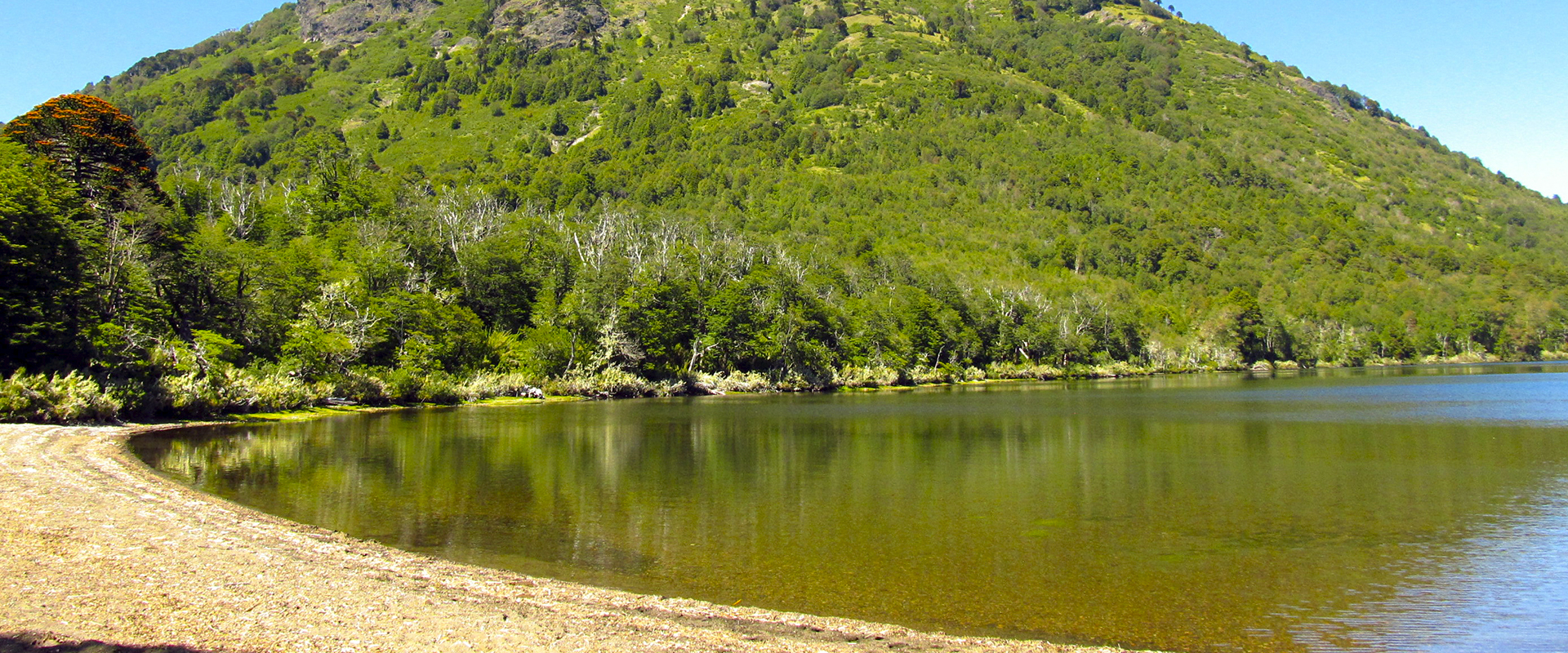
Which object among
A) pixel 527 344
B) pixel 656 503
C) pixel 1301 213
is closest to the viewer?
pixel 656 503

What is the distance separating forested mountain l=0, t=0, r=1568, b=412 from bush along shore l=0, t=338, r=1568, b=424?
28cm

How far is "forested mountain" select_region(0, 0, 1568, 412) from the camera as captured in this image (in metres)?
49.0

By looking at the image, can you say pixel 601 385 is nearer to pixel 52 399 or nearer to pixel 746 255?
pixel 746 255

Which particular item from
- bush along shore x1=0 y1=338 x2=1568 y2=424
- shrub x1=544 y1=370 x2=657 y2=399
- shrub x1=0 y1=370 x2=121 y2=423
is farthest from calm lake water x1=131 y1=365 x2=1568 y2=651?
shrub x1=544 y1=370 x2=657 y2=399

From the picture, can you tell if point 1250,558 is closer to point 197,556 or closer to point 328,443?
point 197,556

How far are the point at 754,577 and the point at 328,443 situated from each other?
2260 centimetres

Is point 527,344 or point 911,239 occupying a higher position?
point 911,239

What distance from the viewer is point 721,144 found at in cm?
17725

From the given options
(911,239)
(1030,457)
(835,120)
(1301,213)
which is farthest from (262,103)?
(1301,213)

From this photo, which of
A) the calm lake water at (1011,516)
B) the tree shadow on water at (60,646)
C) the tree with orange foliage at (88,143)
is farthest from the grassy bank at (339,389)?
the tree shadow on water at (60,646)

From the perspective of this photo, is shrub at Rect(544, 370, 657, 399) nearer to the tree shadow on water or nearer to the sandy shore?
the sandy shore

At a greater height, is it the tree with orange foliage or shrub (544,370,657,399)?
the tree with orange foliage

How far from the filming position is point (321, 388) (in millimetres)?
44219

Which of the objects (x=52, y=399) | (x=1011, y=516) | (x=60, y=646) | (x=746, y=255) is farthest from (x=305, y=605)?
(x=746, y=255)
